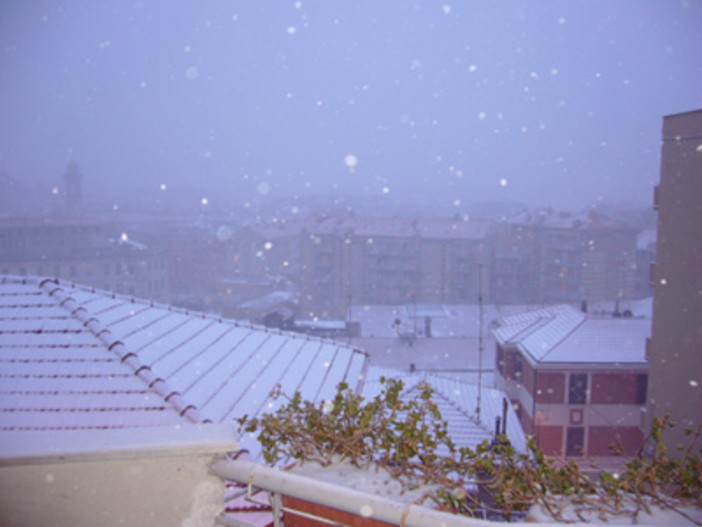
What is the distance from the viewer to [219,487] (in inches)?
63.8

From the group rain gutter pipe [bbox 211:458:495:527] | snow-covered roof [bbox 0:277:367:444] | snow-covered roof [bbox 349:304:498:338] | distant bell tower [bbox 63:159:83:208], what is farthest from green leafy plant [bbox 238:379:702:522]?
distant bell tower [bbox 63:159:83:208]

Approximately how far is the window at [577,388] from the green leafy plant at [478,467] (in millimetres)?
8168

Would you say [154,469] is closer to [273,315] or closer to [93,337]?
[93,337]

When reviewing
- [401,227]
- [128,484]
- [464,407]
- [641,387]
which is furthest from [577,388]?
[401,227]

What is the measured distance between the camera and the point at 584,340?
31.2ft

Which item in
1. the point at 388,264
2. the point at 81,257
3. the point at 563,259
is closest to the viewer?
the point at 81,257

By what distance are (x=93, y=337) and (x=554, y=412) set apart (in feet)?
26.4

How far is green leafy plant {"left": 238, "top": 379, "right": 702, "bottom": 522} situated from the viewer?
5.01 feet

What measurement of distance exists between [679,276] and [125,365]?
6.74 meters

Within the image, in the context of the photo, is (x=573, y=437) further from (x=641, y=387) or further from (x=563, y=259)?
(x=563, y=259)

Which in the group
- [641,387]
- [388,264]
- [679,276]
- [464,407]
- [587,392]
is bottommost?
[464,407]

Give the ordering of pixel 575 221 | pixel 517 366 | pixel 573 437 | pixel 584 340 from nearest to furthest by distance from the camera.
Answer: pixel 573 437 < pixel 584 340 < pixel 517 366 < pixel 575 221

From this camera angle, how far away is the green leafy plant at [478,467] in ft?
5.01

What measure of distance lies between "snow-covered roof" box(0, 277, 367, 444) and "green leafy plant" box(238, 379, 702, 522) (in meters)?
1.98
